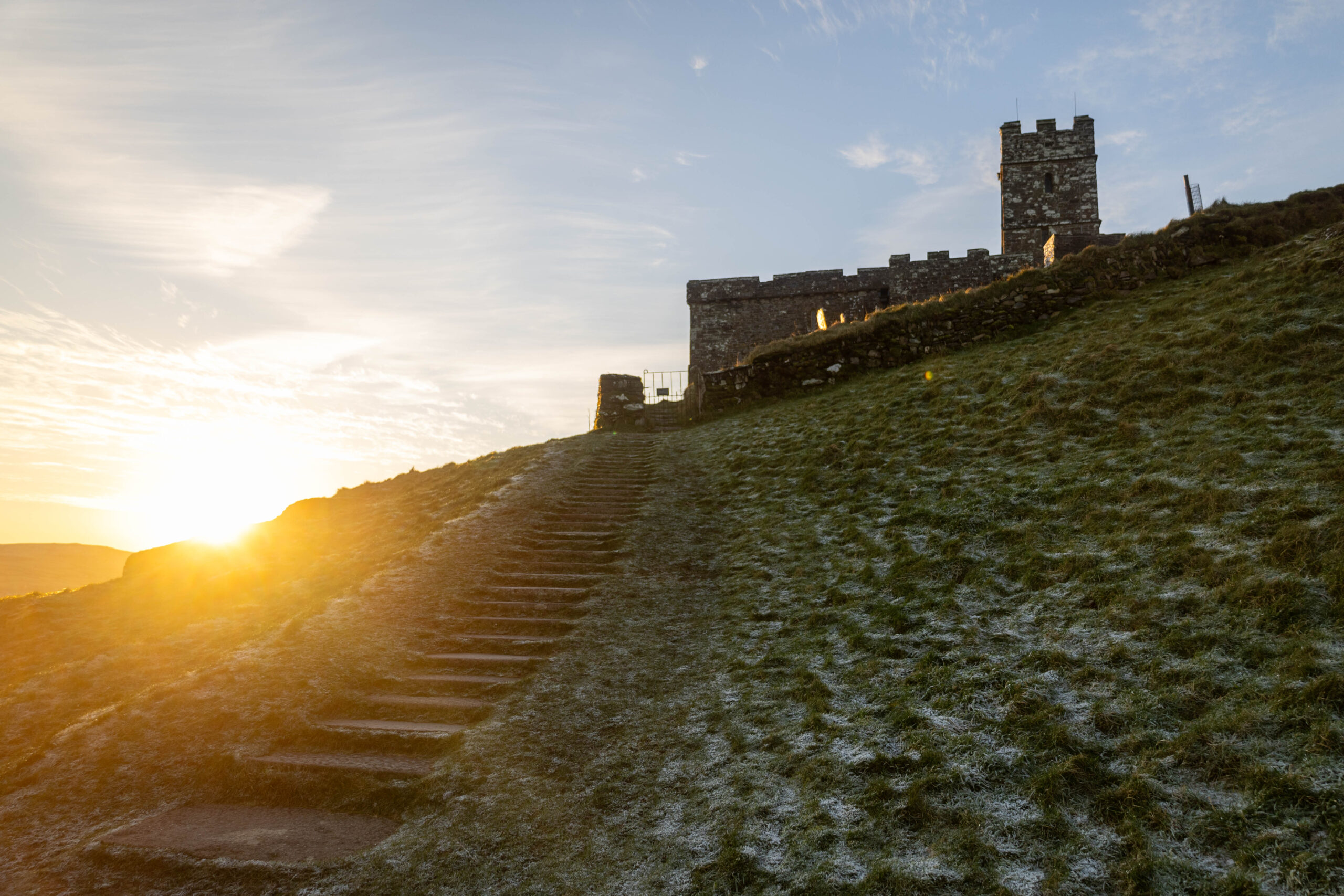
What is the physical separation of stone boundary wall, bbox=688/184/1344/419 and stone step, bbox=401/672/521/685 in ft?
46.8

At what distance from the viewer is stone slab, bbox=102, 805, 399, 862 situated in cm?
501

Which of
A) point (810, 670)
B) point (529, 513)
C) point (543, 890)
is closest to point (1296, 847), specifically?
point (810, 670)

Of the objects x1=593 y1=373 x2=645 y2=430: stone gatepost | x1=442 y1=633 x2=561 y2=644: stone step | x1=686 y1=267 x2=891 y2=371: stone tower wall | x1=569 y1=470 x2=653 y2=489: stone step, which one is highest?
x1=686 y1=267 x2=891 y2=371: stone tower wall

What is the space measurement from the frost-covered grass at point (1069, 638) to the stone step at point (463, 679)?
229cm

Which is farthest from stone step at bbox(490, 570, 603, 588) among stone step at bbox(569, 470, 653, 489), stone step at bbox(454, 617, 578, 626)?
stone step at bbox(569, 470, 653, 489)

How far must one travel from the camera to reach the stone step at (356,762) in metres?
5.87

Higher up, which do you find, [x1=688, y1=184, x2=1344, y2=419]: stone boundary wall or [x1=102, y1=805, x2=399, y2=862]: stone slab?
[x1=688, y1=184, x2=1344, y2=419]: stone boundary wall

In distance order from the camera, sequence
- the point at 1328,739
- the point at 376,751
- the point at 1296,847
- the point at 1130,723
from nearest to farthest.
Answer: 1. the point at 1296,847
2. the point at 1328,739
3. the point at 1130,723
4. the point at 376,751

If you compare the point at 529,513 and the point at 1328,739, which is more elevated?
the point at 529,513

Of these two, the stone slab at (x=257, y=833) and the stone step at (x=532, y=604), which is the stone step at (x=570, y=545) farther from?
the stone slab at (x=257, y=833)

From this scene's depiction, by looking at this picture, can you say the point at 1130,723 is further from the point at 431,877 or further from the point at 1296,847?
the point at 431,877

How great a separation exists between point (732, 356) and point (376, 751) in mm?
28631

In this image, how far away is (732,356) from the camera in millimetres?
33500

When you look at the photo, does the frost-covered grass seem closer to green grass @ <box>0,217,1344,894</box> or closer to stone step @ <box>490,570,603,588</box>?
green grass @ <box>0,217,1344,894</box>
